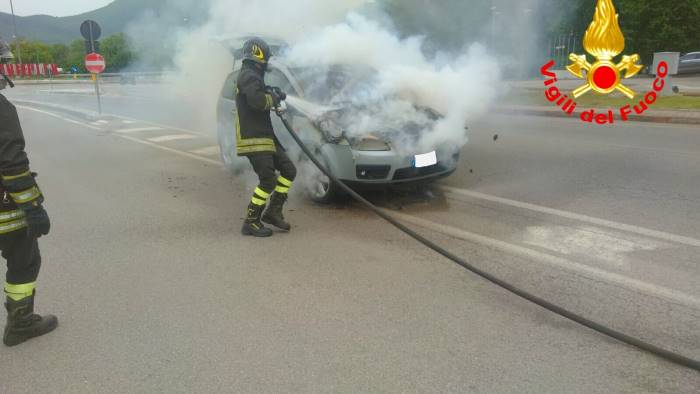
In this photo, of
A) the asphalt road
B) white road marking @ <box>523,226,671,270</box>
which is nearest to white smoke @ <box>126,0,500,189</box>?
the asphalt road

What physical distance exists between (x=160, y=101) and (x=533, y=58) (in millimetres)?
16023

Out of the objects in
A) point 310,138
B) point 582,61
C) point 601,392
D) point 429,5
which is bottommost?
point 601,392

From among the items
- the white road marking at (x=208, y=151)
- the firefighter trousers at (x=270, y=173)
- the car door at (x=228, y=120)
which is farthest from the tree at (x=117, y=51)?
the firefighter trousers at (x=270, y=173)

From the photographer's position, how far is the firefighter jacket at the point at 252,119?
4.66 m

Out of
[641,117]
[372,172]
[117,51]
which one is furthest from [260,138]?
[117,51]

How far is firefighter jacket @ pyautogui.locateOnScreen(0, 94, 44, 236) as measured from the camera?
9.24ft

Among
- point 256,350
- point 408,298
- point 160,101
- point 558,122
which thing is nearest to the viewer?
point 256,350

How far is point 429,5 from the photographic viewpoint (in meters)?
8.35

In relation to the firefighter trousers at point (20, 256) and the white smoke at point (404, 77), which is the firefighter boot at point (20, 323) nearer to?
the firefighter trousers at point (20, 256)

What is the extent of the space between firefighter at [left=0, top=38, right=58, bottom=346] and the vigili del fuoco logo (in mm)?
8242

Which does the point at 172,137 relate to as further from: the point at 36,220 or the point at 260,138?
the point at 36,220

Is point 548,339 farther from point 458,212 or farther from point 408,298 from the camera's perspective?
point 458,212

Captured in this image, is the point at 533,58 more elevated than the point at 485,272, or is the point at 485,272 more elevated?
the point at 533,58

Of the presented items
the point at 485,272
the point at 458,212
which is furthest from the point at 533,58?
the point at 485,272
